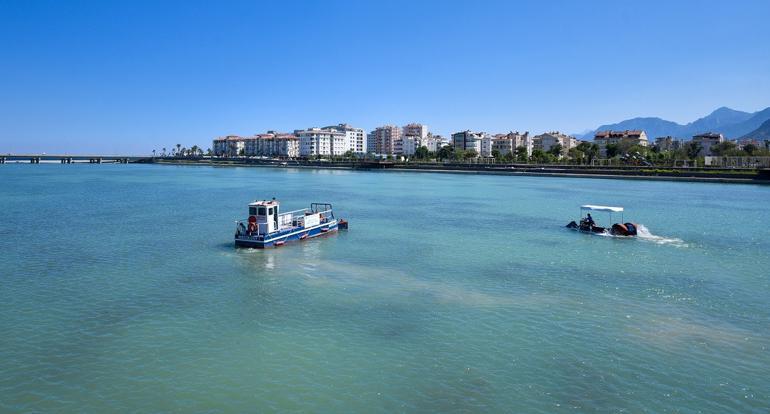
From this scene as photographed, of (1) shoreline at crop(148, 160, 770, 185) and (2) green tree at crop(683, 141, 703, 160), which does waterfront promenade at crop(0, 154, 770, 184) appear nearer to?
(1) shoreline at crop(148, 160, 770, 185)

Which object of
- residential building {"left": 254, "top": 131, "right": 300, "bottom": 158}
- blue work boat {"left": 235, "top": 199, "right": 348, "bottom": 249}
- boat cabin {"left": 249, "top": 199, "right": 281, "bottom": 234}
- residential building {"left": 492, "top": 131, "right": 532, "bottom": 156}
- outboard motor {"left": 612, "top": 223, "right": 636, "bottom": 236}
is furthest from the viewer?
residential building {"left": 254, "top": 131, "right": 300, "bottom": 158}

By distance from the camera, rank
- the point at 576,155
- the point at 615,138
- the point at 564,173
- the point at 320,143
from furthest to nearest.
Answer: the point at 320,143 < the point at 615,138 < the point at 576,155 < the point at 564,173

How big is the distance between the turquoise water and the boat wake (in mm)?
354

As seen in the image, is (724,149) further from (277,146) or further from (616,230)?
(277,146)

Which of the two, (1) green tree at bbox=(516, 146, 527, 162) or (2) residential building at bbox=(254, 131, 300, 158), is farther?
(2) residential building at bbox=(254, 131, 300, 158)

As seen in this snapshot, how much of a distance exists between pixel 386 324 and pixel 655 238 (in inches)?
822

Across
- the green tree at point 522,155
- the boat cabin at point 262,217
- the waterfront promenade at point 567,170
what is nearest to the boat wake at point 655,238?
the boat cabin at point 262,217

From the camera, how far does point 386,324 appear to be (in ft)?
45.3

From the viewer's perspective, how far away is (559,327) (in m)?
13.7

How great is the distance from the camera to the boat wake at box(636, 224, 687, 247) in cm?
2700

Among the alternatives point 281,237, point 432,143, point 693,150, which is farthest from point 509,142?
point 281,237

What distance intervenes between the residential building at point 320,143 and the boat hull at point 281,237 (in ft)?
492

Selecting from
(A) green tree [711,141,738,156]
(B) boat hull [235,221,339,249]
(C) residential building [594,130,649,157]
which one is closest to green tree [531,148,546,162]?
(C) residential building [594,130,649,157]

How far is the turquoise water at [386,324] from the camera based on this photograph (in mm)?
10133
